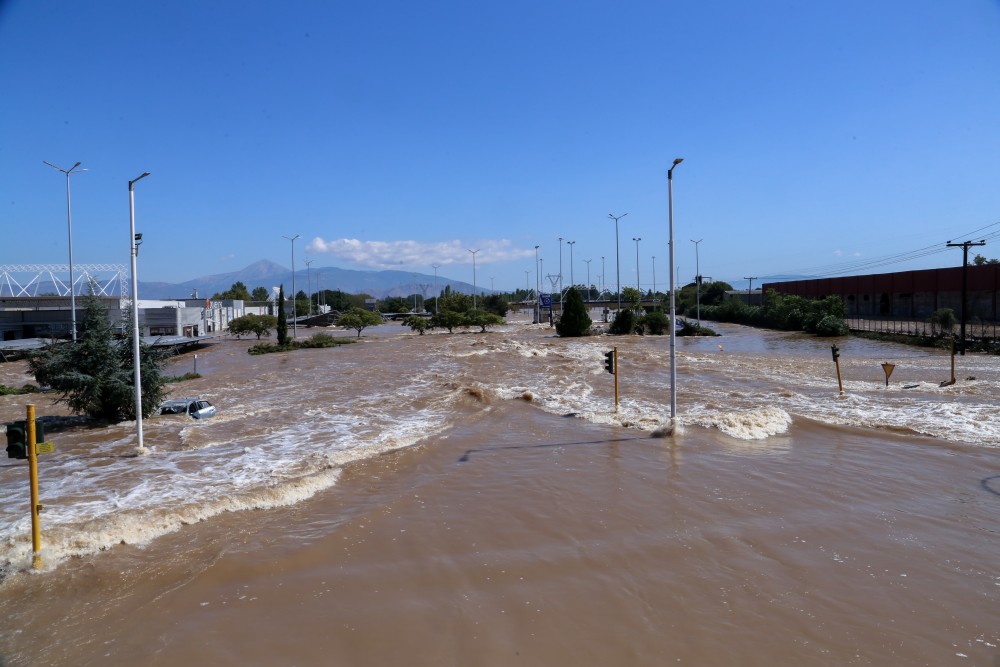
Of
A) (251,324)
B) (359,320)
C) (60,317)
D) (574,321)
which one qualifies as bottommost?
(574,321)

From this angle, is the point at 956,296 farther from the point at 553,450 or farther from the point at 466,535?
the point at 466,535

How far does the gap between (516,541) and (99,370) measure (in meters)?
16.0

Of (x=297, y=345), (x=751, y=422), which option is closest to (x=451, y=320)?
(x=297, y=345)

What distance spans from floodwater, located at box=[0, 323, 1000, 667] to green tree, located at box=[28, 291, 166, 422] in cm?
108

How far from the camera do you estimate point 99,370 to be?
19.2m

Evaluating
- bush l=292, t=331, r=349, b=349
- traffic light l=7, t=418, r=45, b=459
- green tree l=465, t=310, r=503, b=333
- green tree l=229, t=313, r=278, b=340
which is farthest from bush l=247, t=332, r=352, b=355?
traffic light l=7, t=418, r=45, b=459

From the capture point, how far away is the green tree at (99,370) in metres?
18.9

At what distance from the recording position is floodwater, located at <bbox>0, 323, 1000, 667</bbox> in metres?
6.80

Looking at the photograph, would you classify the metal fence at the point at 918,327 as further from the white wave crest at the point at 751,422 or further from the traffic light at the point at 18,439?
the traffic light at the point at 18,439

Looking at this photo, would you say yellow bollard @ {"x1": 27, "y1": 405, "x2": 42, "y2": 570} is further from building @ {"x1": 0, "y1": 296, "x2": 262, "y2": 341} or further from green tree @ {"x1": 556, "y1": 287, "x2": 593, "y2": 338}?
building @ {"x1": 0, "y1": 296, "x2": 262, "y2": 341}

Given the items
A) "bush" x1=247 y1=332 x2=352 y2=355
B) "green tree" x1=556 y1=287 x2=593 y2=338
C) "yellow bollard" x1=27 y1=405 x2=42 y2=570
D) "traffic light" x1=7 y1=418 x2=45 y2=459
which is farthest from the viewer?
"green tree" x1=556 y1=287 x2=593 y2=338

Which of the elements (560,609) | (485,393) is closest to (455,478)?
(560,609)

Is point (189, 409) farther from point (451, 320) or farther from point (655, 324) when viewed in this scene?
point (451, 320)

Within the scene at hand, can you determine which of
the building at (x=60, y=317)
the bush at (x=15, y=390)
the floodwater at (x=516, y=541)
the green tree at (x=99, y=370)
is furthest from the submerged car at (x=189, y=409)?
the building at (x=60, y=317)
